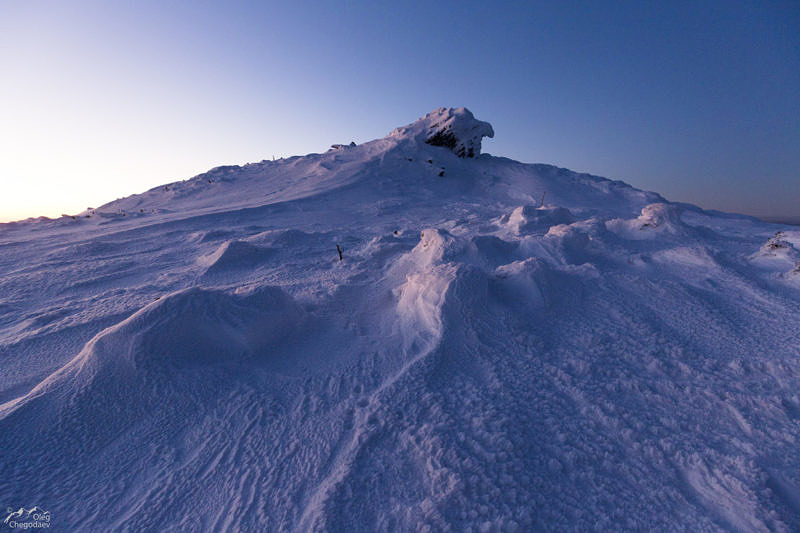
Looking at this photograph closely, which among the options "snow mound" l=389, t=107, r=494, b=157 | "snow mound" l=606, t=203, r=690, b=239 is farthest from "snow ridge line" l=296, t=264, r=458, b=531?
"snow mound" l=389, t=107, r=494, b=157

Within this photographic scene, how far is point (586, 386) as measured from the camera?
1.88m

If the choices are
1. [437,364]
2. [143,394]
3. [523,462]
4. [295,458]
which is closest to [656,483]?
[523,462]

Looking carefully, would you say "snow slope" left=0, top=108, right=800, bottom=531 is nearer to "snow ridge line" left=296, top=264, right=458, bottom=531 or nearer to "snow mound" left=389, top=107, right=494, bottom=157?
"snow ridge line" left=296, top=264, right=458, bottom=531

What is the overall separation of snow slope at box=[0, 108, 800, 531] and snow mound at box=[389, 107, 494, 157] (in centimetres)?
1093

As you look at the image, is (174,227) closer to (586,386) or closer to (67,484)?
(67,484)

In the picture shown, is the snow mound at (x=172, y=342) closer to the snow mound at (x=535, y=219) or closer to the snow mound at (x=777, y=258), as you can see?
the snow mound at (x=535, y=219)

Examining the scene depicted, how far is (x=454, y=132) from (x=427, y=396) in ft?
43.9

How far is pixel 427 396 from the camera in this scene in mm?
1771

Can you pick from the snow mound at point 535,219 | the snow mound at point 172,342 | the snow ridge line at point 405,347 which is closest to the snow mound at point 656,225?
the snow mound at point 535,219

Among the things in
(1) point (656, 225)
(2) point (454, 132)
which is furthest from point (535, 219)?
(2) point (454, 132)

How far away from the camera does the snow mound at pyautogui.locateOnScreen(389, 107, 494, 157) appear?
44.5 feet

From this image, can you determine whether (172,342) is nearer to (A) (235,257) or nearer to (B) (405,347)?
(B) (405,347)

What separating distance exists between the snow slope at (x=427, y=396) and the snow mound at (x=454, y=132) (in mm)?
10932

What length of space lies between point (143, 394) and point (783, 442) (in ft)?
10.1
